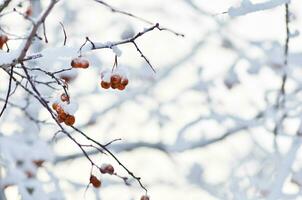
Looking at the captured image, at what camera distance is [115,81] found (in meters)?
2.12

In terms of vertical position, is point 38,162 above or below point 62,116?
below

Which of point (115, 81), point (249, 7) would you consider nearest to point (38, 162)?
point (115, 81)

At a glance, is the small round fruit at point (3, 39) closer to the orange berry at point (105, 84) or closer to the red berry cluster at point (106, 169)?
the orange berry at point (105, 84)

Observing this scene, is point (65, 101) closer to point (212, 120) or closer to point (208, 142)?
point (212, 120)

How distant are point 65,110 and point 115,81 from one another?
22 centimetres

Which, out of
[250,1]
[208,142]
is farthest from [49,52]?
[208,142]

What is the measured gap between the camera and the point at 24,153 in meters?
5.02

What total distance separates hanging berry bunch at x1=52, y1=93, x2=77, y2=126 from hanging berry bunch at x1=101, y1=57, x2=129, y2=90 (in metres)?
0.15

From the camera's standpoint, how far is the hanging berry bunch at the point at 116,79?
6.96 feet

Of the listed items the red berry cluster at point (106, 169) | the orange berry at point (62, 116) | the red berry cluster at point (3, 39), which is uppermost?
the red berry cluster at point (3, 39)

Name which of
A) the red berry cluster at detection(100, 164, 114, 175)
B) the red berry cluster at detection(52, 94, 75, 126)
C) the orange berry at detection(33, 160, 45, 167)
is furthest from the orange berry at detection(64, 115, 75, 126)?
the orange berry at detection(33, 160, 45, 167)

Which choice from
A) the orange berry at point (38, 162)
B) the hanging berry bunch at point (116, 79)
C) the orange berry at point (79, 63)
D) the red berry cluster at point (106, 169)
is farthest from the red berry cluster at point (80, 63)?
the orange berry at point (38, 162)

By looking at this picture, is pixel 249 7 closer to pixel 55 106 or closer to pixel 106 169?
pixel 55 106

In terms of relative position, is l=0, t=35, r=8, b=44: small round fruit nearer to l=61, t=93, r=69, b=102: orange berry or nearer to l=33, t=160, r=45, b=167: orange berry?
l=61, t=93, r=69, b=102: orange berry
